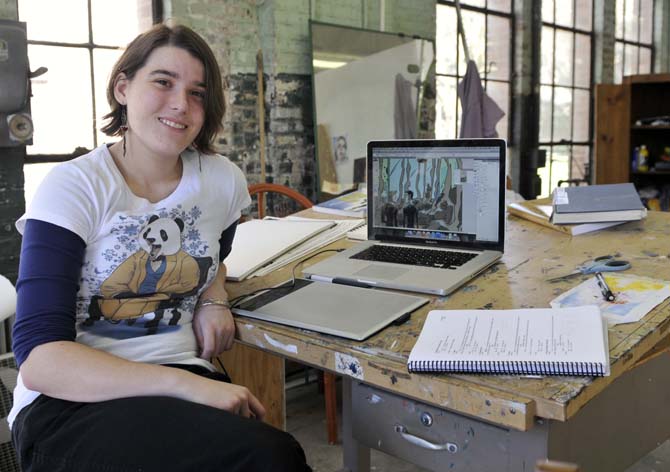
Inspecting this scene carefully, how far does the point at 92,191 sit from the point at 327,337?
0.48 meters

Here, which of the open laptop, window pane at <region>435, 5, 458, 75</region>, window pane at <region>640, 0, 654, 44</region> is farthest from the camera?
window pane at <region>640, 0, 654, 44</region>

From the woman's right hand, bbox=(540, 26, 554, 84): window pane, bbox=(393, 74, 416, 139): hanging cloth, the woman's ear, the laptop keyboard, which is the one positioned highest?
bbox=(540, 26, 554, 84): window pane

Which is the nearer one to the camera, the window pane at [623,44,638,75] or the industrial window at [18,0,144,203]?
the industrial window at [18,0,144,203]

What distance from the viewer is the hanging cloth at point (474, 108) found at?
4.49 metres

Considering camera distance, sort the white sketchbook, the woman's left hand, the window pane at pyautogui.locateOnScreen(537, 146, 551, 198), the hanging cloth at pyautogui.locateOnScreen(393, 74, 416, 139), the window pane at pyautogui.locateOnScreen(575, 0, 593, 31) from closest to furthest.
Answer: the woman's left hand → the white sketchbook → the hanging cloth at pyautogui.locateOnScreen(393, 74, 416, 139) → the window pane at pyautogui.locateOnScreen(537, 146, 551, 198) → the window pane at pyautogui.locateOnScreen(575, 0, 593, 31)

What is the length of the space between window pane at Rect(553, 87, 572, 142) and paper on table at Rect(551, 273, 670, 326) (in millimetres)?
4984

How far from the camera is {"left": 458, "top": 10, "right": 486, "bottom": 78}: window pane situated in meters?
5.22

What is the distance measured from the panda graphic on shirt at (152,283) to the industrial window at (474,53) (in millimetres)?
3906

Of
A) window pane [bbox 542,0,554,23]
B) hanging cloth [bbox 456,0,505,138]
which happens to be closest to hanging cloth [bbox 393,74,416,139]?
hanging cloth [bbox 456,0,505,138]

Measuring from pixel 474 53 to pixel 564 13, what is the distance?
130cm

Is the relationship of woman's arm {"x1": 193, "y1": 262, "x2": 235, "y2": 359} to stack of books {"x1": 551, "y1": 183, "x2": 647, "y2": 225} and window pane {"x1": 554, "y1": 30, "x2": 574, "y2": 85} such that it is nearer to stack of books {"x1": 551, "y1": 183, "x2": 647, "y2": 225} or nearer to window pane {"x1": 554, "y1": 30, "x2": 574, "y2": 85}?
stack of books {"x1": 551, "y1": 183, "x2": 647, "y2": 225}

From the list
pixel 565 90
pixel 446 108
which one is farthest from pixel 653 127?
pixel 565 90

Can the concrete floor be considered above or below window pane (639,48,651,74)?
below

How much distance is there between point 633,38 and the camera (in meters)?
7.02
